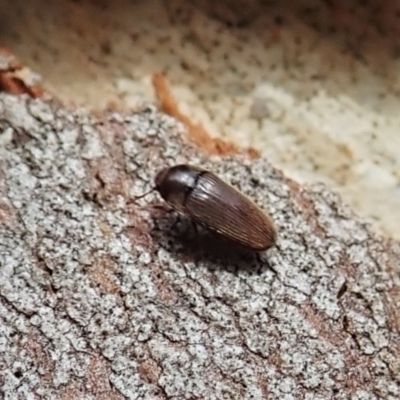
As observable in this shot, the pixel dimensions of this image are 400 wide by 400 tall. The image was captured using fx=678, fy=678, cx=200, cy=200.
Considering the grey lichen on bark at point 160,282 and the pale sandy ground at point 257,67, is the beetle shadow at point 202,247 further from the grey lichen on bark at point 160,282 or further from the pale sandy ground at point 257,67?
the pale sandy ground at point 257,67

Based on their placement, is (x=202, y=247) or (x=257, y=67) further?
(x=257, y=67)

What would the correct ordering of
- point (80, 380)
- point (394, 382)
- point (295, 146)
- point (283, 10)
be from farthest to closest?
point (283, 10) → point (295, 146) → point (394, 382) → point (80, 380)

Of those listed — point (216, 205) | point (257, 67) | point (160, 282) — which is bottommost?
point (160, 282)

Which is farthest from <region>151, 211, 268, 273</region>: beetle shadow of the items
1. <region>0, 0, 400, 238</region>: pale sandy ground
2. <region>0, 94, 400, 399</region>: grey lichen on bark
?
<region>0, 0, 400, 238</region>: pale sandy ground

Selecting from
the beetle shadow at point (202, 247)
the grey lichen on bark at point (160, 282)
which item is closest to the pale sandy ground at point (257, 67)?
the grey lichen on bark at point (160, 282)

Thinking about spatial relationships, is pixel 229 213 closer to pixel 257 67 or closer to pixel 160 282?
pixel 160 282

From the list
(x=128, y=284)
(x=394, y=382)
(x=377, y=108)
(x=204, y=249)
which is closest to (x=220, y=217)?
(x=204, y=249)

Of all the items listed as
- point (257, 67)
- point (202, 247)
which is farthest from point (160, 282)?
point (257, 67)

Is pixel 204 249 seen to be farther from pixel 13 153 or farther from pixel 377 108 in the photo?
pixel 377 108
